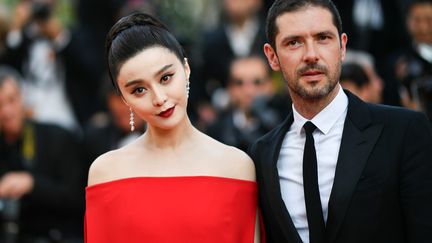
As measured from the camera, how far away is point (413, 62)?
603cm

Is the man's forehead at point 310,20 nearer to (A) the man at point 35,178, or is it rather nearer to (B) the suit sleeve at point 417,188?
(B) the suit sleeve at point 417,188

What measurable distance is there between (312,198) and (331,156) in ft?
0.77

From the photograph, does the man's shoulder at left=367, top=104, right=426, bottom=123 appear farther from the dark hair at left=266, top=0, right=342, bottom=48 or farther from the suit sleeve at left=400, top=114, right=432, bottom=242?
the dark hair at left=266, top=0, right=342, bottom=48

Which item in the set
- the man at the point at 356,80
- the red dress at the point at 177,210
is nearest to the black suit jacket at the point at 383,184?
the red dress at the point at 177,210

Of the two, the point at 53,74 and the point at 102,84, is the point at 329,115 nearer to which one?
the point at 102,84

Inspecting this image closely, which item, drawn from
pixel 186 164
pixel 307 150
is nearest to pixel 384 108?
pixel 307 150

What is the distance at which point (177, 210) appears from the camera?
14.2 feet

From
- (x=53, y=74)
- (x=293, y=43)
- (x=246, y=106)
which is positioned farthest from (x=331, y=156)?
(x=53, y=74)

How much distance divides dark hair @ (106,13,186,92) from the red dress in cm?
55

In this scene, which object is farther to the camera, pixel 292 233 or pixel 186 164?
pixel 186 164

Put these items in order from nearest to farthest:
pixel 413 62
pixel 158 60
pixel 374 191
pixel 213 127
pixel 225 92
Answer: pixel 374 191 < pixel 158 60 < pixel 413 62 < pixel 213 127 < pixel 225 92

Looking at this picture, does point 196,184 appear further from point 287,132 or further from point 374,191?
point 374,191

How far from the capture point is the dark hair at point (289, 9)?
420 cm

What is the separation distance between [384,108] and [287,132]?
1.70 ft
